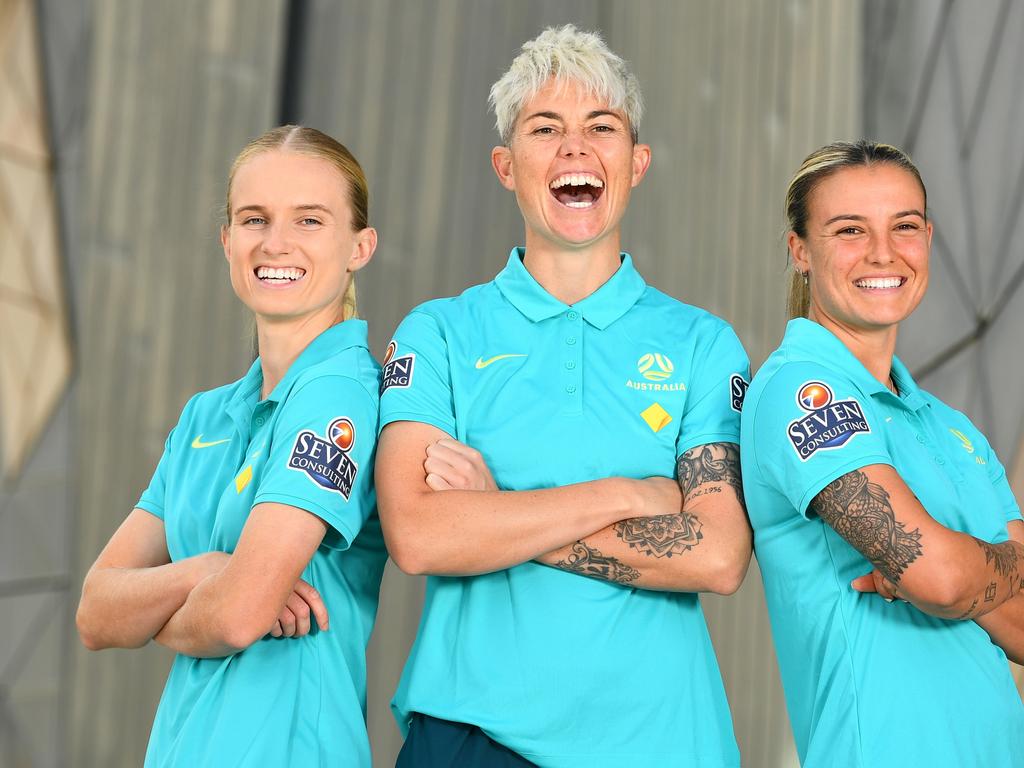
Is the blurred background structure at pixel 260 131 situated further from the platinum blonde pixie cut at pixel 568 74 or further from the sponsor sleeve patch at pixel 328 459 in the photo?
the sponsor sleeve patch at pixel 328 459

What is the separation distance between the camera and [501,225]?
19.5ft

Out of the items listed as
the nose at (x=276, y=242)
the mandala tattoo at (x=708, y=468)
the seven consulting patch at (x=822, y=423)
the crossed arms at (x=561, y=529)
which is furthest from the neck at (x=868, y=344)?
the nose at (x=276, y=242)

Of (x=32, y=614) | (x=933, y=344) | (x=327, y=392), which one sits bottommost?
(x=32, y=614)

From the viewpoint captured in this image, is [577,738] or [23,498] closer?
[577,738]

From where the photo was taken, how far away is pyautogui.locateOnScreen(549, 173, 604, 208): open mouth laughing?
7.41 feet

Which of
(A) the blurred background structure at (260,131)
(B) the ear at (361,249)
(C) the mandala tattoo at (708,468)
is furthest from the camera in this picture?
(A) the blurred background structure at (260,131)

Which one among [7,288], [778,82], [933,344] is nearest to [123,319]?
[7,288]

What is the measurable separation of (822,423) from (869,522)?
183 mm

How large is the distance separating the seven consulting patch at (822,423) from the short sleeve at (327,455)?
0.70 meters

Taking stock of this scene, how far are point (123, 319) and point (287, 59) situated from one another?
1.54 meters

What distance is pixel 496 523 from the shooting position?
1985 millimetres

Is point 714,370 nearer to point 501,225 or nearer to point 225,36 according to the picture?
point 501,225

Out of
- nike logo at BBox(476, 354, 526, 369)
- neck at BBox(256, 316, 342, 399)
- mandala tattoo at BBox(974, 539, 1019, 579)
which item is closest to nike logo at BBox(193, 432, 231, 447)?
neck at BBox(256, 316, 342, 399)

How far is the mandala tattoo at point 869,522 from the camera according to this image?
191cm
